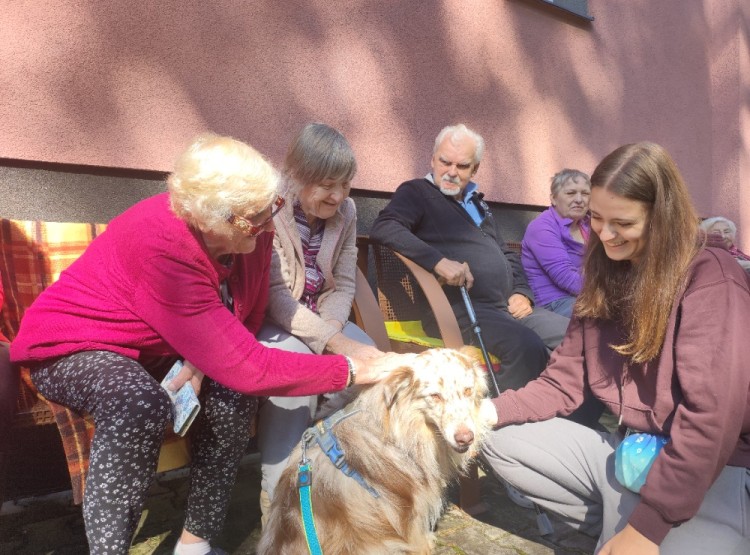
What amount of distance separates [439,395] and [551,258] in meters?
2.11

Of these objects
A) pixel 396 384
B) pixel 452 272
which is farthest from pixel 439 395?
pixel 452 272

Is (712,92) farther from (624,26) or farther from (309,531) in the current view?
(309,531)

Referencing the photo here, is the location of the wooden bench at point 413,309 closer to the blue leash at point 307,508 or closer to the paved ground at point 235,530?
the paved ground at point 235,530

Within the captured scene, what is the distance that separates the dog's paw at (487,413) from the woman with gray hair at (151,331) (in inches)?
16.5

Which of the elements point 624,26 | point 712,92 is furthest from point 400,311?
point 712,92

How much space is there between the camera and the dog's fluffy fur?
1741 millimetres

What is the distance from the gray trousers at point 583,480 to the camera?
1.67m

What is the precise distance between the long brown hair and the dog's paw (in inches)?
22.1

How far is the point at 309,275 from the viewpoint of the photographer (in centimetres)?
279

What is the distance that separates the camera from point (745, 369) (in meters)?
1.60

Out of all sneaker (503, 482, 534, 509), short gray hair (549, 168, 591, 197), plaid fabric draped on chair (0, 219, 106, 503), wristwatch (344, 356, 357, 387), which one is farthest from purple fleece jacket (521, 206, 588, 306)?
plaid fabric draped on chair (0, 219, 106, 503)

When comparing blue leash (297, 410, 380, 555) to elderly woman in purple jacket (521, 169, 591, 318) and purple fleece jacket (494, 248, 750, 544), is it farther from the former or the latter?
elderly woman in purple jacket (521, 169, 591, 318)

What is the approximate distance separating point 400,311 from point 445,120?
1.90 meters

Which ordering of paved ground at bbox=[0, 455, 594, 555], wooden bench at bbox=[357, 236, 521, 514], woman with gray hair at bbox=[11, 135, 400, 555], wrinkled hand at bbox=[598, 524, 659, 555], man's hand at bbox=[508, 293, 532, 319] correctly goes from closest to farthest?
1. wrinkled hand at bbox=[598, 524, 659, 555]
2. woman with gray hair at bbox=[11, 135, 400, 555]
3. paved ground at bbox=[0, 455, 594, 555]
4. wooden bench at bbox=[357, 236, 521, 514]
5. man's hand at bbox=[508, 293, 532, 319]
